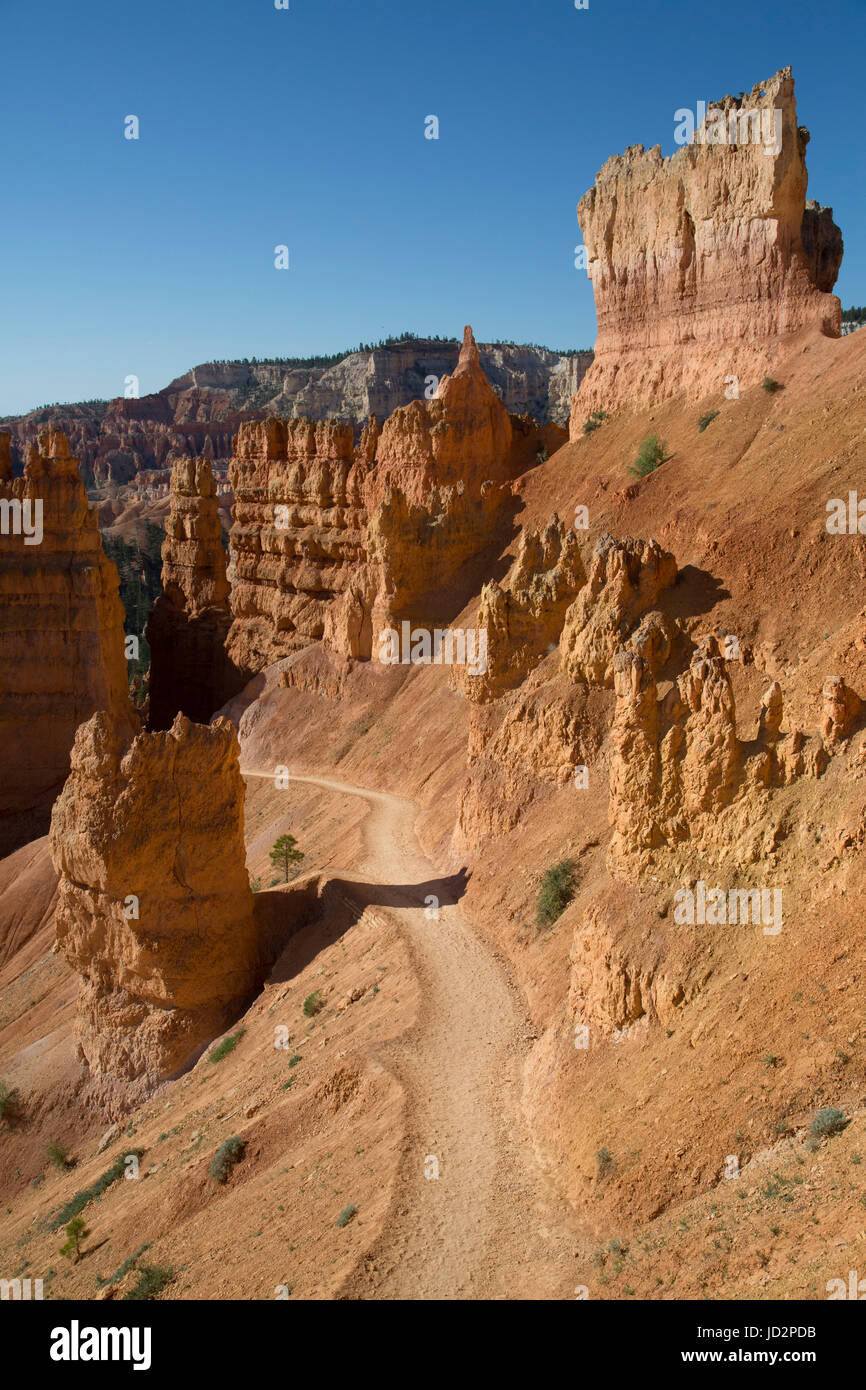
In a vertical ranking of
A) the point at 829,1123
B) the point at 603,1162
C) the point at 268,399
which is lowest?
the point at 603,1162

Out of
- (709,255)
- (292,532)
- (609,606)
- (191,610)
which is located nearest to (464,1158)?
(609,606)

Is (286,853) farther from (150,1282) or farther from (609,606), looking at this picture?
(150,1282)

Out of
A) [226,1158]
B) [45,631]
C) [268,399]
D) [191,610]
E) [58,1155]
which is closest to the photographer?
[226,1158]

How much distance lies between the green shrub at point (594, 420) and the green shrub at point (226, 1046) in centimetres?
3214

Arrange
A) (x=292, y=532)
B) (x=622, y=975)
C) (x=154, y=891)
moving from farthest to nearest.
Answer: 1. (x=292, y=532)
2. (x=154, y=891)
3. (x=622, y=975)

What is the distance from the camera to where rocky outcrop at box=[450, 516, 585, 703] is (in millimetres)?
28453

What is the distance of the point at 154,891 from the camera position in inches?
968

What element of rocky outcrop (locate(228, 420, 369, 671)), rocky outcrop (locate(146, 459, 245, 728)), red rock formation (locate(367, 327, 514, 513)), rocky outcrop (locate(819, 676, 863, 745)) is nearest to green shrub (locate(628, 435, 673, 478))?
red rock formation (locate(367, 327, 514, 513))

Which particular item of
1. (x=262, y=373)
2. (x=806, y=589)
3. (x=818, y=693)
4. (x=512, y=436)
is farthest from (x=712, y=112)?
(x=262, y=373)

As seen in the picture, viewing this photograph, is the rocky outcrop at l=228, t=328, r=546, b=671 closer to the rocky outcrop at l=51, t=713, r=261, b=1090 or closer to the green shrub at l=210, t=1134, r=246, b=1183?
the rocky outcrop at l=51, t=713, r=261, b=1090

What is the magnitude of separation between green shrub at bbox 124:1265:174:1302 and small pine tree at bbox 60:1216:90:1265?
3.69 m

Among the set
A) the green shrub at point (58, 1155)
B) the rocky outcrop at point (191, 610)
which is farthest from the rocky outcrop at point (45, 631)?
the green shrub at point (58, 1155)

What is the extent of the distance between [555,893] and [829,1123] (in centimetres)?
1038

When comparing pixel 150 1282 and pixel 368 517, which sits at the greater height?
pixel 368 517
